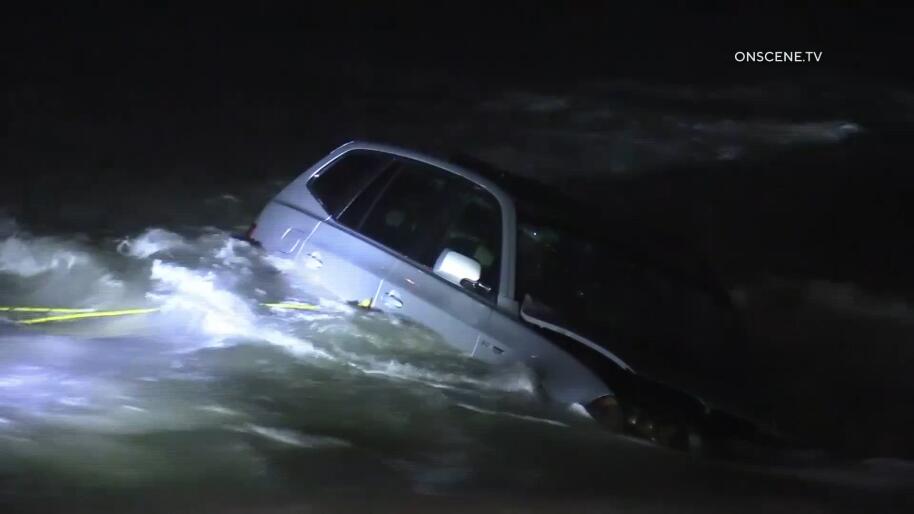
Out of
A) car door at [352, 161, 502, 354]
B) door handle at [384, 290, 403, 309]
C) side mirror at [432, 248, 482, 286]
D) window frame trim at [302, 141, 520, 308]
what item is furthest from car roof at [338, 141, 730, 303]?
door handle at [384, 290, 403, 309]

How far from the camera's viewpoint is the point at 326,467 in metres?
4.73

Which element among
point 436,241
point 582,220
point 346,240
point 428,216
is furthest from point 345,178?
point 582,220

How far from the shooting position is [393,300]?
6.48 meters

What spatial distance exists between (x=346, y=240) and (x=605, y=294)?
5.46ft

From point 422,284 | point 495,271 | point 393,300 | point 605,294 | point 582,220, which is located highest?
point 582,220

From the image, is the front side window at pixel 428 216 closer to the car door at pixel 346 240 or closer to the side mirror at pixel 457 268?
the car door at pixel 346 240

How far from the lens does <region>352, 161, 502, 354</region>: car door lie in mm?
6254

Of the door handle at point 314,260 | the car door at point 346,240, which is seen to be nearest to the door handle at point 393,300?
the car door at point 346,240

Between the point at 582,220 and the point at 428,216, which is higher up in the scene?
the point at 582,220

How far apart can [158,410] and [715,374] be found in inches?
126

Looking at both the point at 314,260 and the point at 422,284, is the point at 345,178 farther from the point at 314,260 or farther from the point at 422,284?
the point at 422,284

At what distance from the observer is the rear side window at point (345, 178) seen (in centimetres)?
725

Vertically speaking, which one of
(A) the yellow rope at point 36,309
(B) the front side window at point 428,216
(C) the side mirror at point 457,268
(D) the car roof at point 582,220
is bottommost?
(A) the yellow rope at point 36,309

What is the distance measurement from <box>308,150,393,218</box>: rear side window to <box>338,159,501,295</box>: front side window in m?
0.08
